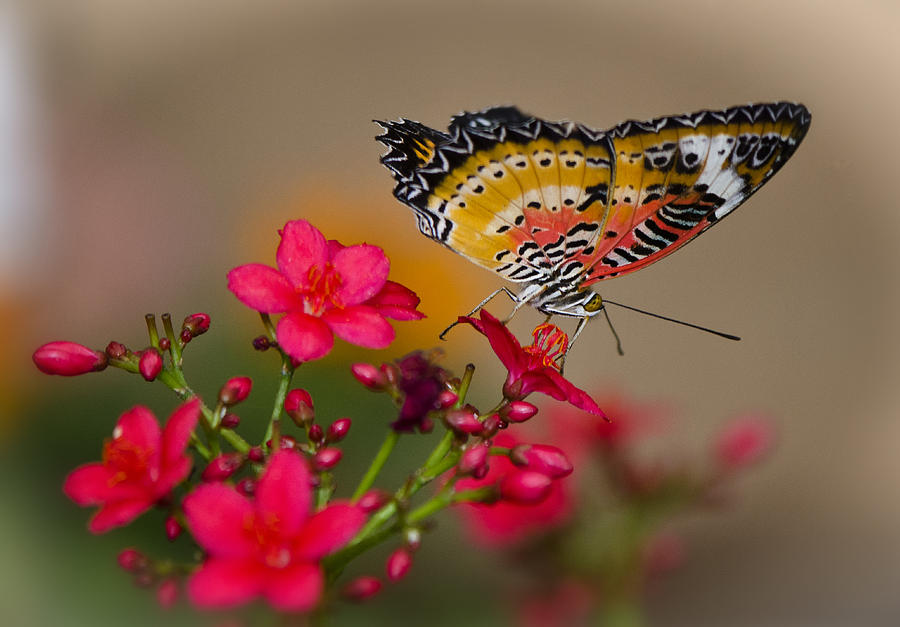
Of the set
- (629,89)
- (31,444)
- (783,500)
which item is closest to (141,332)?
(31,444)

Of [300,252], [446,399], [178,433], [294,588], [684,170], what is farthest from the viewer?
[684,170]

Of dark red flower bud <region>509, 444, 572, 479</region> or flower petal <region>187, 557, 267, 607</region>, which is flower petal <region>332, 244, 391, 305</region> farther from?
flower petal <region>187, 557, 267, 607</region>

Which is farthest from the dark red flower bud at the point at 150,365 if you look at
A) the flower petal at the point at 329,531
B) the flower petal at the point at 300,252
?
the flower petal at the point at 329,531

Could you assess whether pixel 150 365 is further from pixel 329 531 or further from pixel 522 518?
pixel 522 518

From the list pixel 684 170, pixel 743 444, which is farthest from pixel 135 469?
pixel 743 444

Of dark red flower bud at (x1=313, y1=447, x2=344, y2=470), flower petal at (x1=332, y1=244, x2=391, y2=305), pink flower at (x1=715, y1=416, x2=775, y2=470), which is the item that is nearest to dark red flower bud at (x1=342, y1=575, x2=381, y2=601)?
dark red flower bud at (x1=313, y1=447, x2=344, y2=470)

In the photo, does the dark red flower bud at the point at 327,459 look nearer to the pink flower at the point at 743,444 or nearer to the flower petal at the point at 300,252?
the flower petal at the point at 300,252

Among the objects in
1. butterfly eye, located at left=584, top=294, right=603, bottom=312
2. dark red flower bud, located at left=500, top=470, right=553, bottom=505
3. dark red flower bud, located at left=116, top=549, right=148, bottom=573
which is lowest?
dark red flower bud, located at left=116, top=549, right=148, bottom=573
